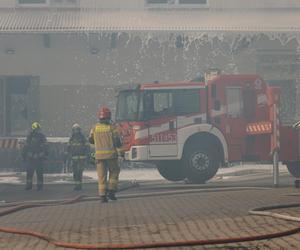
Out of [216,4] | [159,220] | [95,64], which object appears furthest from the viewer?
[216,4]

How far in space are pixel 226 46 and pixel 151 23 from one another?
9.47ft

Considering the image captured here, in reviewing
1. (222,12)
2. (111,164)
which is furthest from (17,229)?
(222,12)

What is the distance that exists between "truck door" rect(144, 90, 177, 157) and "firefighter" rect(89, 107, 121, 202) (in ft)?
12.1

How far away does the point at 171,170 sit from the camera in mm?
15961

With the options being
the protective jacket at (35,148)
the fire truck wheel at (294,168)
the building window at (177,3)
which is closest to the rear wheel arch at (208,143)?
the fire truck wheel at (294,168)

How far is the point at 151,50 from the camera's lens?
73.5 feet

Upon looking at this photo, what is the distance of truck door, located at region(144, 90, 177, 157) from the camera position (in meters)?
14.8

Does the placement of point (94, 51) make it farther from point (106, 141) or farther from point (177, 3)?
point (106, 141)

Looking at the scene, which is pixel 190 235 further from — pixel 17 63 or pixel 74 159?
pixel 17 63

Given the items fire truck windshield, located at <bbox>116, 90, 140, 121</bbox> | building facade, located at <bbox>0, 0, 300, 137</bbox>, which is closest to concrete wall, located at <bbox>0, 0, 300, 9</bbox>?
building facade, located at <bbox>0, 0, 300, 137</bbox>

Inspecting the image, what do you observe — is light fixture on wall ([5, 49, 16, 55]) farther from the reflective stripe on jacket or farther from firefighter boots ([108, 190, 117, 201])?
firefighter boots ([108, 190, 117, 201])

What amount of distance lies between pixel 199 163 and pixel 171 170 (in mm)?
1330

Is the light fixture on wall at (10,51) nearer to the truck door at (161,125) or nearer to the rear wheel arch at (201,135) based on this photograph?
the truck door at (161,125)

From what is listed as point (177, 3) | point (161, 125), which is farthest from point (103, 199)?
point (177, 3)
